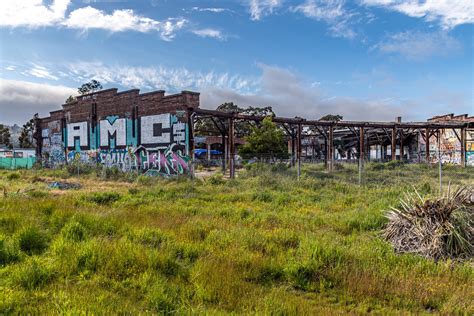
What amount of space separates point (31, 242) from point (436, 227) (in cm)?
767

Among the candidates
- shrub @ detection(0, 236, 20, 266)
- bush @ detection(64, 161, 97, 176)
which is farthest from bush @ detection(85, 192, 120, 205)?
bush @ detection(64, 161, 97, 176)

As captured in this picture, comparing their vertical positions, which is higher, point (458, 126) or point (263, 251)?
point (458, 126)

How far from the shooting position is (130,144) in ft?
79.6

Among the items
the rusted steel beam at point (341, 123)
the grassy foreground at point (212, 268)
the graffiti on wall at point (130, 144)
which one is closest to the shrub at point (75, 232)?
the grassy foreground at point (212, 268)

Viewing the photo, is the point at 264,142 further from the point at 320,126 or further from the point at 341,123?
the point at 341,123

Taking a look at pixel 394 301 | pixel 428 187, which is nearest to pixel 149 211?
pixel 394 301

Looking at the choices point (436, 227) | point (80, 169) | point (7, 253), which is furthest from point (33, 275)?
point (80, 169)

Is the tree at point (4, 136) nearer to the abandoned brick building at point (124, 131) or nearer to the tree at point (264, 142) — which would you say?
the abandoned brick building at point (124, 131)

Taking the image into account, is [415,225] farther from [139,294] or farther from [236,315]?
[139,294]

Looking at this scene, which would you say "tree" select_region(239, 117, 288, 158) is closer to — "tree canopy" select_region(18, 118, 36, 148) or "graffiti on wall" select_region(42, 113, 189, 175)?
"graffiti on wall" select_region(42, 113, 189, 175)

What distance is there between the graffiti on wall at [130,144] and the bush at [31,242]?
572 inches

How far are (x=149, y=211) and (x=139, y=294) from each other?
17.8 feet

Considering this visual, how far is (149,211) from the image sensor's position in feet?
30.6

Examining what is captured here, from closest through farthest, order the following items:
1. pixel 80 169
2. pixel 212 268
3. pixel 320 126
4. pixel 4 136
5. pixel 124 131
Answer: pixel 212 268
pixel 124 131
pixel 80 169
pixel 320 126
pixel 4 136
